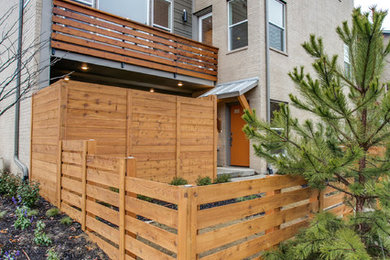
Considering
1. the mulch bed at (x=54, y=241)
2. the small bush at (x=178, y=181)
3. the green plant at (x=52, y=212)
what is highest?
the small bush at (x=178, y=181)

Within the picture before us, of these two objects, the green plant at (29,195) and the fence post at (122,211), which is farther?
the green plant at (29,195)

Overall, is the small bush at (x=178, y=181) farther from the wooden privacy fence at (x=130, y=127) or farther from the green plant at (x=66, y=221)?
the green plant at (x=66, y=221)

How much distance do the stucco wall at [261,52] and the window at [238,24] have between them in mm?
204

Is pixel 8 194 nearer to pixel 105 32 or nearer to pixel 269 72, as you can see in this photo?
pixel 105 32

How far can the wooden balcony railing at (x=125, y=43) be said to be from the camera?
6828 mm

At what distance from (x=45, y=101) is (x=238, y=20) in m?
7.26

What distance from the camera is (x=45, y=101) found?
5.29 m

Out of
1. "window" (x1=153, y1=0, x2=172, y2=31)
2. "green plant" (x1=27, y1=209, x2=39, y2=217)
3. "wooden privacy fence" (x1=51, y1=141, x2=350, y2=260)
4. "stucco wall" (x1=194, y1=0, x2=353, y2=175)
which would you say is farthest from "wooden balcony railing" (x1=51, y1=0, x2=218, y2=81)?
"green plant" (x1=27, y1=209, x2=39, y2=217)

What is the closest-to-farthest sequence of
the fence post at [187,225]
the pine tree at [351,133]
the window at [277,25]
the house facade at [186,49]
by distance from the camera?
the fence post at [187,225] → the pine tree at [351,133] → the house facade at [186,49] → the window at [277,25]

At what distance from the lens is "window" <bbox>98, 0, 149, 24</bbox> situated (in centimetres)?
874

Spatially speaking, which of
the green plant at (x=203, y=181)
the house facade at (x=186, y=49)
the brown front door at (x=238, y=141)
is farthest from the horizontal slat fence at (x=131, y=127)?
the brown front door at (x=238, y=141)

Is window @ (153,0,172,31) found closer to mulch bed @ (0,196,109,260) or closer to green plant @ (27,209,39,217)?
green plant @ (27,209,39,217)

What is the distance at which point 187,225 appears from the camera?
2.22m

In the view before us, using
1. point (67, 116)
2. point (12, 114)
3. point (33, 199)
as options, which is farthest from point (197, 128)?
point (12, 114)
